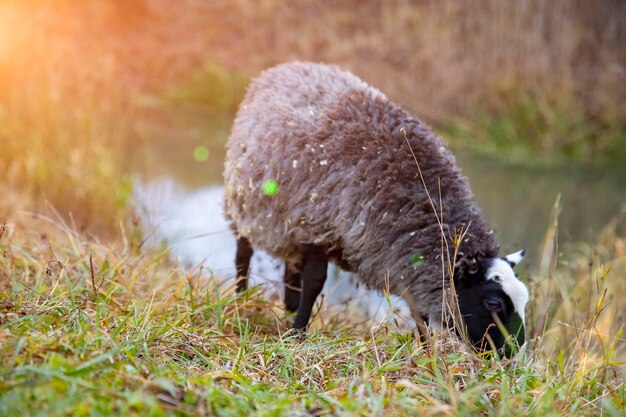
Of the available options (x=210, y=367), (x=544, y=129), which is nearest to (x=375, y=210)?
(x=210, y=367)

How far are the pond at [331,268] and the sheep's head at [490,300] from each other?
150cm

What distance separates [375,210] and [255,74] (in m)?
10.4

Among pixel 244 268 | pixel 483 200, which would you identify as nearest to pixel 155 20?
pixel 483 200

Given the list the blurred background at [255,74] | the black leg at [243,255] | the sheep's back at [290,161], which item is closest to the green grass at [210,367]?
the sheep's back at [290,161]

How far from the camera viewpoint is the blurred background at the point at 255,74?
257 inches

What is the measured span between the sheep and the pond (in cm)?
141

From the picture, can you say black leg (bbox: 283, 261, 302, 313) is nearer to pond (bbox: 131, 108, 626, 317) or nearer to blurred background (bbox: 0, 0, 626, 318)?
pond (bbox: 131, 108, 626, 317)

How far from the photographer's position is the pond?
6.47 meters

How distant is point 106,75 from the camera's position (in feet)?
23.2

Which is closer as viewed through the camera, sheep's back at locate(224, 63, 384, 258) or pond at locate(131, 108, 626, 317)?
sheep's back at locate(224, 63, 384, 258)

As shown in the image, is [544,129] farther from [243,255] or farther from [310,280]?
[310,280]

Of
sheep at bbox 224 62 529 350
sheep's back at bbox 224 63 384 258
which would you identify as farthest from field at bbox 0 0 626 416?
sheep's back at bbox 224 63 384 258

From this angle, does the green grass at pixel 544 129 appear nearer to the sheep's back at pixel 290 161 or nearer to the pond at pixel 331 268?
the pond at pixel 331 268

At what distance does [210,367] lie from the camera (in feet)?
9.09
